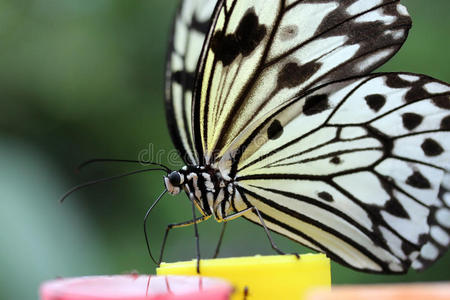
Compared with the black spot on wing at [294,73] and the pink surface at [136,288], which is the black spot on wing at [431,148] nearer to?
the black spot on wing at [294,73]

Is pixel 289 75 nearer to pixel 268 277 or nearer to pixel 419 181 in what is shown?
pixel 419 181

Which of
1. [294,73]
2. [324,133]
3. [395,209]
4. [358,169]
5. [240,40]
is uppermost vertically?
[240,40]

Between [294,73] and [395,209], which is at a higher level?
[294,73]

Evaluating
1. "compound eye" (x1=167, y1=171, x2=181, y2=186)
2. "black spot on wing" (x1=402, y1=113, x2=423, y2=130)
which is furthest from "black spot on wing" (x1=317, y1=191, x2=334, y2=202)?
"compound eye" (x1=167, y1=171, x2=181, y2=186)

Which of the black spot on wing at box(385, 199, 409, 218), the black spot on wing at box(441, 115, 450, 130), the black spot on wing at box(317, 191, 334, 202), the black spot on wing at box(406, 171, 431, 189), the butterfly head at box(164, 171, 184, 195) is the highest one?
the butterfly head at box(164, 171, 184, 195)

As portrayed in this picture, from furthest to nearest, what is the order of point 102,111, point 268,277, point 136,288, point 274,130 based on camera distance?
1. point 102,111
2. point 274,130
3. point 268,277
4. point 136,288

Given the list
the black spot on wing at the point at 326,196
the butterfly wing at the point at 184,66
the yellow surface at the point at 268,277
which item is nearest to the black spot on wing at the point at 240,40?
the butterfly wing at the point at 184,66

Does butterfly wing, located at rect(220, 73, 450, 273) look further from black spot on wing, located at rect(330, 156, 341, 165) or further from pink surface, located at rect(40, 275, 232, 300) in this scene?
pink surface, located at rect(40, 275, 232, 300)

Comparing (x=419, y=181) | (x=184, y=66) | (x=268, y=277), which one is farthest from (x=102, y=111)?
(x=268, y=277)
